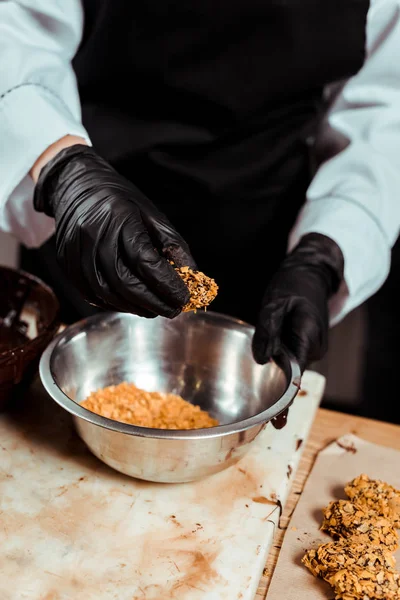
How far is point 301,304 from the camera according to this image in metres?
1.16

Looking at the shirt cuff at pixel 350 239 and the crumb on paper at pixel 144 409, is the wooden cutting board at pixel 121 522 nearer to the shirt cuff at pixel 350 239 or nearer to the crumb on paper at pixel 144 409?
the crumb on paper at pixel 144 409

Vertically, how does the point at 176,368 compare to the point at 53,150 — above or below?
below

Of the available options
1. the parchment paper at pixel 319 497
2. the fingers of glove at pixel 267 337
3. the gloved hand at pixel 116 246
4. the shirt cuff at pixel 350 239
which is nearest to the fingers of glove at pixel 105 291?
the gloved hand at pixel 116 246

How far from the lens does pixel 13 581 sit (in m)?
0.79

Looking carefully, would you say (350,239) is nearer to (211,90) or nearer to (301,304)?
(301,304)

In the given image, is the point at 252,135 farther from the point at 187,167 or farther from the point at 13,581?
the point at 13,581

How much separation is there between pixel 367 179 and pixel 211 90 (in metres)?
0.38

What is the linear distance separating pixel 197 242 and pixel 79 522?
2.52ft

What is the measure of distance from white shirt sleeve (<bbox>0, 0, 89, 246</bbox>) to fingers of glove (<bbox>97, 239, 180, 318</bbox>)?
276 millimetres

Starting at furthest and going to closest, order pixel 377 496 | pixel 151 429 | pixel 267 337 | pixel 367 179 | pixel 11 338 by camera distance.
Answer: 1. pixel 367 179
2. pixel 11 338
3. pixel 267 337
4. pixel 377 496
5. pixel 151 429

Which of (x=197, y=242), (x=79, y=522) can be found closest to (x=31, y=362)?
(x=79, y=522)

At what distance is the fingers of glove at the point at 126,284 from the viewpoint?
0.91 m

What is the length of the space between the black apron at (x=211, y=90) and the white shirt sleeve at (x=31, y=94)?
7cm

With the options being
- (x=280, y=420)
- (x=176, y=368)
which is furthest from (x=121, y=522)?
(x=176, y=368)
